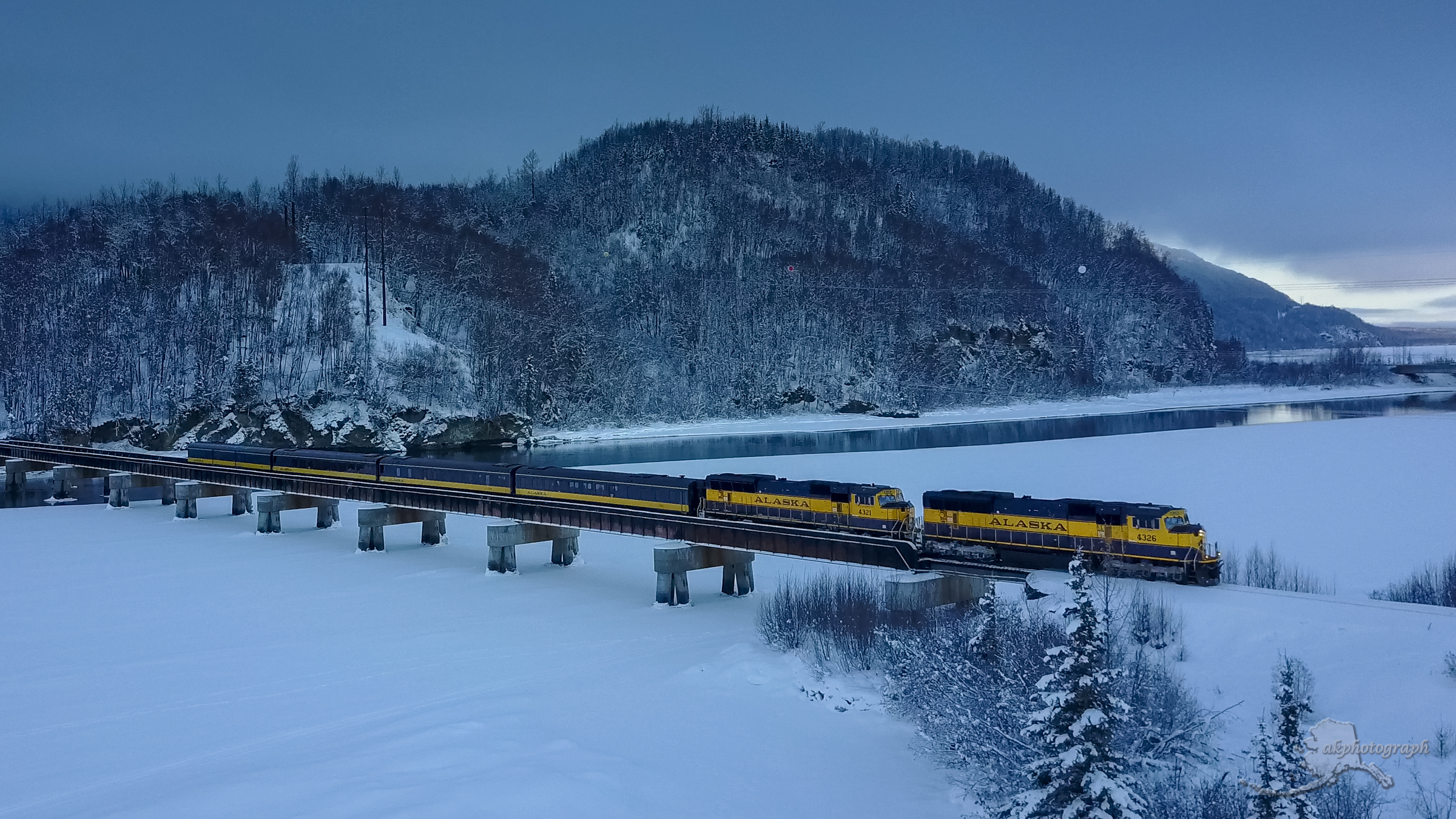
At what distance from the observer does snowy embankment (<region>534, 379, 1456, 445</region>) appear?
13700 centimetres

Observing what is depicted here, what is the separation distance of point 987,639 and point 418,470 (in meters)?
38.5

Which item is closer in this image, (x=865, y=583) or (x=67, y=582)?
(x=865, y=583)

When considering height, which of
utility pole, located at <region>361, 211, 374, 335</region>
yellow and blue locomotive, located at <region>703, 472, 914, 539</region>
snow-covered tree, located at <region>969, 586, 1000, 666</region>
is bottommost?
snow-covered tree, located at <region>969, 586, 1000, 666</region>

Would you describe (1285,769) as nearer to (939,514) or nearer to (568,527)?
(939,514)

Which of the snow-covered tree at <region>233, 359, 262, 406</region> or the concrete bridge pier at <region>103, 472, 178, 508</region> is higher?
the snow-covered tree at <region>233, 359, 262, 406</region>

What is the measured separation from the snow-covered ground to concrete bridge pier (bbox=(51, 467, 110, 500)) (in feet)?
91.8

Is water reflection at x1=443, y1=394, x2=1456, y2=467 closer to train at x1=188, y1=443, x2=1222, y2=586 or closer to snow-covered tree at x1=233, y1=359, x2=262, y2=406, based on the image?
snow-covered tree at x1=233, y1=359, x2=262, y2=406

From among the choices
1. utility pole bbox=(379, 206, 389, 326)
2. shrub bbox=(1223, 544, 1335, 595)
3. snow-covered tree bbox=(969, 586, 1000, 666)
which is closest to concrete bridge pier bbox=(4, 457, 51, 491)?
utility pole bbox=(379, 206, 389, 326)

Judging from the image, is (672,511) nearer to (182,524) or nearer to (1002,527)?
(1002,527)

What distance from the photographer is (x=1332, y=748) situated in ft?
53.2

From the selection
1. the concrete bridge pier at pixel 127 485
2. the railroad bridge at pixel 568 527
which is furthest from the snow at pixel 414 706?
the concrete bridge pier at pixel 127 485

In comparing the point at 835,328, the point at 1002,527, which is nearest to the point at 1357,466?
the point at 1002,527

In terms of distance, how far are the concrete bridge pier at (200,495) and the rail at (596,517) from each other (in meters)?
1.24

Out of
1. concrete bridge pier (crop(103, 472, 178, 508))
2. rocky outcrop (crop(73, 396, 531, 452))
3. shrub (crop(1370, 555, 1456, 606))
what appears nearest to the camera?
shrub (crop(1370, 555, 1456, 606))
